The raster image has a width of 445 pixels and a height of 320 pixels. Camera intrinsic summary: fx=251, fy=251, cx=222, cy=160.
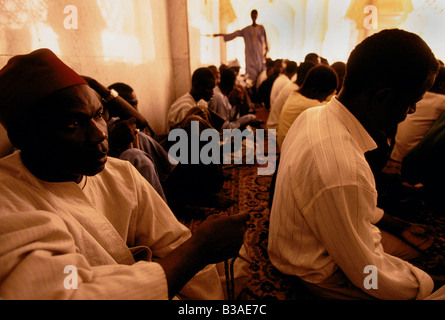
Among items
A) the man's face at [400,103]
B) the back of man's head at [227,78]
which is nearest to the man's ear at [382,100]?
the man's face at [400,103]

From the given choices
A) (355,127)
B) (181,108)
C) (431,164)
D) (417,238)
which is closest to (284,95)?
(181,108)

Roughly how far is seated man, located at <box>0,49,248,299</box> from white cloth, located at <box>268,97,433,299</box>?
1.08 feet

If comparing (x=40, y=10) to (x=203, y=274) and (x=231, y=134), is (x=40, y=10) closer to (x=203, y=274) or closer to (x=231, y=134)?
(x=203, y=274)

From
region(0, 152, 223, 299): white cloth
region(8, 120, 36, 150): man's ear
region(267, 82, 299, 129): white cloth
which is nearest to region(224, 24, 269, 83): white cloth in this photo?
region(267, 82, 299, 129): white cloth

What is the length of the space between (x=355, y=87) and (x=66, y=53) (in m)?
1.83

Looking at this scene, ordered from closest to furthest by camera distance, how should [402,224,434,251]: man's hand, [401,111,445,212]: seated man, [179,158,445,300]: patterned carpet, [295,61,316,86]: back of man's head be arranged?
[402,224,434,251]: man's hand
[179,158,445,300]: patterned carpet
[401,111,445,212]: seated man
[295,61,316,86]: back of man's head

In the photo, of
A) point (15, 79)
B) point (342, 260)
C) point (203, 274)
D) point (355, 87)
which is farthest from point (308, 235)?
point (15, 79)

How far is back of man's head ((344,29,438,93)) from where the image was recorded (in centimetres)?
98

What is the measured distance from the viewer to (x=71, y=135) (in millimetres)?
762

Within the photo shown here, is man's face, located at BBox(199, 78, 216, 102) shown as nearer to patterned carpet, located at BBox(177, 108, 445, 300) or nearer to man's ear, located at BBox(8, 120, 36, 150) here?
patterned carpet, located at BBox(177, 108, 445, 300)

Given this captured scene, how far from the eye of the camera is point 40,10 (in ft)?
4.86

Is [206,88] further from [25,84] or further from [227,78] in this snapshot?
[25,84]
